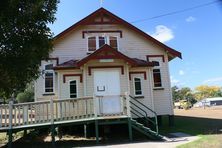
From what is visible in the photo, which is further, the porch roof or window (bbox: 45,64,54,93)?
window (bbox: 45,64,54,93)

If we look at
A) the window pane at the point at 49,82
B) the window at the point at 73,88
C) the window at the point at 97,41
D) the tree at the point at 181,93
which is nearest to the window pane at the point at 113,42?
the window at the point at 97,41

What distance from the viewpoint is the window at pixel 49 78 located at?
19.9 m

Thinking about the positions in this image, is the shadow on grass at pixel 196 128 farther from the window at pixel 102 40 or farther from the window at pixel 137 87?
the window at pixel 102 40

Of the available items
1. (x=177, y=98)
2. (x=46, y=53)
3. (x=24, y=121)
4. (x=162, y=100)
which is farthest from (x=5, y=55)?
(x=177, y=98)

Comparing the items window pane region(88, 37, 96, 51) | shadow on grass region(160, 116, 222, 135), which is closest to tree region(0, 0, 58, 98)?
window pane region(88, 37, 96, 51)

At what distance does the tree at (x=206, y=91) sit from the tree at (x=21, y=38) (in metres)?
142

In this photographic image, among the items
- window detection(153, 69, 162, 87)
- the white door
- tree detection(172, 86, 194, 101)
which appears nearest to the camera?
the white door

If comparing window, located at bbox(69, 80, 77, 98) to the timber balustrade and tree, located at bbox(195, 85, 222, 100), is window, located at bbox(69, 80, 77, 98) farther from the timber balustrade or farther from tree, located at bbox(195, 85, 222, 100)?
tree, located at bbox(195, 85, 222, 100)

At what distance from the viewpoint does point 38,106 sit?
591 inches

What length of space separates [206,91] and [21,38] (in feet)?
482

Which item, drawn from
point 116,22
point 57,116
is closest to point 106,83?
point 57,116

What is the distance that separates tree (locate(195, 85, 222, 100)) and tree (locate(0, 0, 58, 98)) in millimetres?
141796

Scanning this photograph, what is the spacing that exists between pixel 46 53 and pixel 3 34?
1.99m

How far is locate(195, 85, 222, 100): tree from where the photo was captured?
14775 cm
